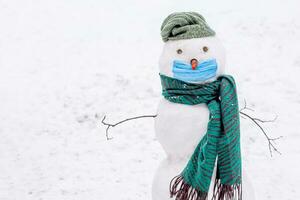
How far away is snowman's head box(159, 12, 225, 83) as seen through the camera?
3.16 m

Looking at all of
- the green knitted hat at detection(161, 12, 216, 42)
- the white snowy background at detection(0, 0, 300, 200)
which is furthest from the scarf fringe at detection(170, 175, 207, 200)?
the white snowy background at detection(0, 0, 300, 200)

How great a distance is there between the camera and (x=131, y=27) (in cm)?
1125

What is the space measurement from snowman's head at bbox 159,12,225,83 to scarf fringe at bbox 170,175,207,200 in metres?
0.70

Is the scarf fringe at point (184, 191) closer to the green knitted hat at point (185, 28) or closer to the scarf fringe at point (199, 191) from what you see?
the scarf fringe at point (199, 191)

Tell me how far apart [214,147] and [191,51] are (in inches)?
26.2

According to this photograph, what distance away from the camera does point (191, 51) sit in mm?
3172

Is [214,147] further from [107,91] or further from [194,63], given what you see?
[107,91]

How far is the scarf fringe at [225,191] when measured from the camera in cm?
315

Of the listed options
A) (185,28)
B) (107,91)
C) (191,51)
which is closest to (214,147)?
(191,51)

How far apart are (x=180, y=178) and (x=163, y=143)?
0.93 feet

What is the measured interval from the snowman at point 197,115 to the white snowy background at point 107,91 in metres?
2.19

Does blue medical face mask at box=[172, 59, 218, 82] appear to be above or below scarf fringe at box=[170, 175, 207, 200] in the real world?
above

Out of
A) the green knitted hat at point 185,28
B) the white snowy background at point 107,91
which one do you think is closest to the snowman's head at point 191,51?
the green knitted hat at point 185,28

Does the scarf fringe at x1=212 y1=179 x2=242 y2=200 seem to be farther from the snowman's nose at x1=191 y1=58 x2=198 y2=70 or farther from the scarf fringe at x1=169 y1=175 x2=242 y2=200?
the snowman's nose at x1=191 y1=58 x2=198 y2=70
